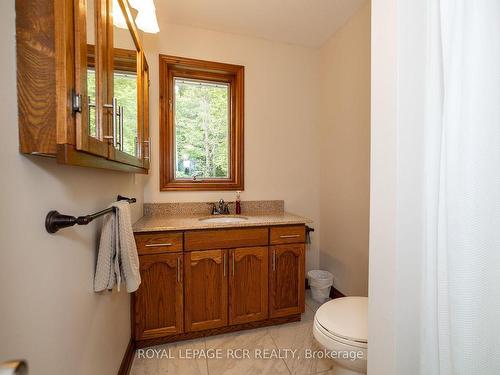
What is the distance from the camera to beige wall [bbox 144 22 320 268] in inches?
85.8

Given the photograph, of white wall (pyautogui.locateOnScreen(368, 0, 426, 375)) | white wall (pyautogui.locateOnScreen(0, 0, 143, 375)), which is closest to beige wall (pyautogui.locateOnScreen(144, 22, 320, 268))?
white wall (pyautogui.locateOnScreen(0, 0, 143, 375))

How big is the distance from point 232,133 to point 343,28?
1437 millimetres

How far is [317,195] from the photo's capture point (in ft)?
8.38

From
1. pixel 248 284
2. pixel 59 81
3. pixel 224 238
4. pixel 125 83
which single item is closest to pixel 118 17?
pixel 125 83

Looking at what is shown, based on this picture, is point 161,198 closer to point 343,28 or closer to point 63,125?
point 63,125

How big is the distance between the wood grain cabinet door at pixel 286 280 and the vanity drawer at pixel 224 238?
0.50ft

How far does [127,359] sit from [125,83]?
5.35ft

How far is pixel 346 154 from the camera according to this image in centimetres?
214

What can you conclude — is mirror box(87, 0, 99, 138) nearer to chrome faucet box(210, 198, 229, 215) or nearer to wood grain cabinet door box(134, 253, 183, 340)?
wood grain cabinet door box(134, 253, 183, 340)

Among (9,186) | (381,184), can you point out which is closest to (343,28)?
(381,184)

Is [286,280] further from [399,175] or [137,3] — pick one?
[137,3]

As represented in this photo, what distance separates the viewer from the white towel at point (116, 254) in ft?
3.20

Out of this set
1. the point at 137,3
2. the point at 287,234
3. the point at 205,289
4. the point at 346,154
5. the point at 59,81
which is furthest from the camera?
the point at 346,154

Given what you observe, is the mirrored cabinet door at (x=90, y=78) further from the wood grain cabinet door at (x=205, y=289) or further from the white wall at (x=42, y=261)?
the wood grain cabinet door at (x=205, y=289)
